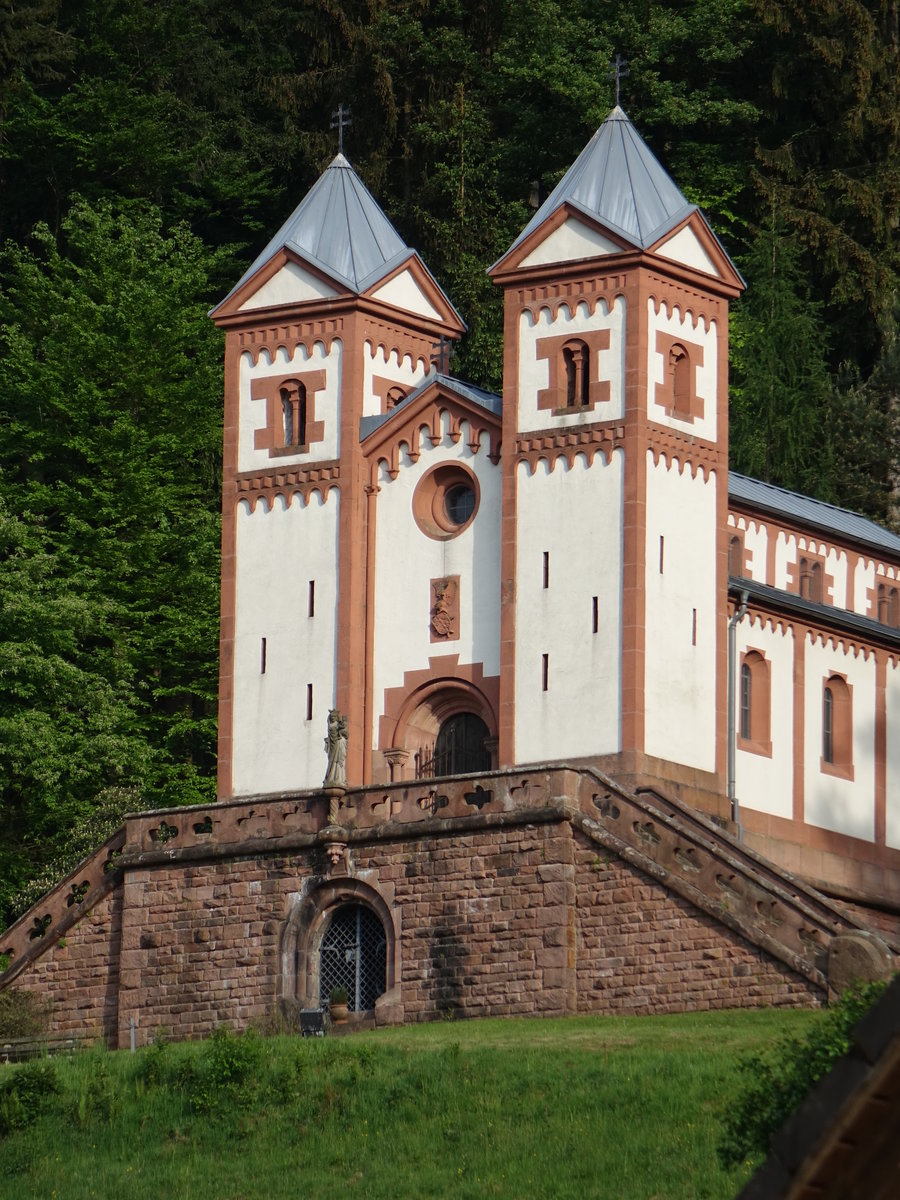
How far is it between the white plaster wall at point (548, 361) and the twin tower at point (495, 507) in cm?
4

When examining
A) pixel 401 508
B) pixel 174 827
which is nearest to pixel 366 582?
pixel 401 508

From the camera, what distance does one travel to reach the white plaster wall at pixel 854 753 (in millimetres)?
53156

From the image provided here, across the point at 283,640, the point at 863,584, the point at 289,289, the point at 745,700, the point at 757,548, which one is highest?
the point at 289,289

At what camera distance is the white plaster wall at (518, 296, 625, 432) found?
4966 cm

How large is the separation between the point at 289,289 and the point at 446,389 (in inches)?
165

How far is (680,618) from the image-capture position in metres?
49.3

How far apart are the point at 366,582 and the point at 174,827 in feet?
20.7

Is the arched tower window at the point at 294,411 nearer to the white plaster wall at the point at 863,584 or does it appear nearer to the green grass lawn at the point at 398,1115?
the white plaster wall at the point at 863,584

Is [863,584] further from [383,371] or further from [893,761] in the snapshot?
[383,371]

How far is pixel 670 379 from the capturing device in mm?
50531

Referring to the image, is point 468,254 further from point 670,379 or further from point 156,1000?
point 156,1000

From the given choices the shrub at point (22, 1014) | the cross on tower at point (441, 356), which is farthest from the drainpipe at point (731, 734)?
the shrub at point (22, 1014)

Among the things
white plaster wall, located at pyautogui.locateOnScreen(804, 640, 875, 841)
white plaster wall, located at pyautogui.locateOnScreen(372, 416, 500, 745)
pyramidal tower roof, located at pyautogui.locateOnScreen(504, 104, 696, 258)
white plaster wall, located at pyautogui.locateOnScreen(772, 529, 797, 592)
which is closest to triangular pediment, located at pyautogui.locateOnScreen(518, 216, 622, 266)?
pyramidal tower roof, located at pyautogui.locateOnScreen(504, 104, 696, 258)

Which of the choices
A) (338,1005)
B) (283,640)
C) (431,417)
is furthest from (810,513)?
(338,1005)
